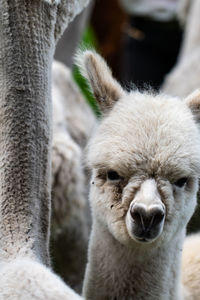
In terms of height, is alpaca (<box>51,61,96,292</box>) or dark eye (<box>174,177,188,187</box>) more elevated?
dark eye (<box>174,177,188,187</box>)

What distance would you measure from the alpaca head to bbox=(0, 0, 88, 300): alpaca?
0.21 metres

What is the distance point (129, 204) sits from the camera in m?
2.64

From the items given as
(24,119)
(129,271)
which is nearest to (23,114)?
(24,119)

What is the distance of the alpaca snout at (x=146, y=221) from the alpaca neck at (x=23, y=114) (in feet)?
1.19

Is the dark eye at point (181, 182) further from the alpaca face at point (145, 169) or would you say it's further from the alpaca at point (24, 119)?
the alpaca at point (24, 119)

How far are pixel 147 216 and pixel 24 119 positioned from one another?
561mm

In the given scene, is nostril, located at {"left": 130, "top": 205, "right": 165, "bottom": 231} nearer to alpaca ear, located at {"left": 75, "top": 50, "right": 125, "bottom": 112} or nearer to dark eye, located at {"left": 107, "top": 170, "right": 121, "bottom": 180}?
dark eye, located at {"left": 107, "top": 170, "right": 121, "bottom": 180}

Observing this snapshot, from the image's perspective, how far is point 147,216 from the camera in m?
2.50

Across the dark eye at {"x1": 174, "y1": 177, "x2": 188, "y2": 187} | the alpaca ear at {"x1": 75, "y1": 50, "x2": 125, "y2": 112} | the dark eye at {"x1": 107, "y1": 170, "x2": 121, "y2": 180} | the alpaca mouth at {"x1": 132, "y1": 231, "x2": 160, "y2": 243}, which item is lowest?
the alpaca mouth at {"x1": 132, "y1": 231, "x2": 160, "y2": 243}

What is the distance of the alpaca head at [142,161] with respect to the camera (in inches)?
102

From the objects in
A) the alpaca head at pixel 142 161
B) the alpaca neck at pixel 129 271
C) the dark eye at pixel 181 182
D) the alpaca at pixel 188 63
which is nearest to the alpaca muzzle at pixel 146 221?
the alpaca head at pixel 142 161

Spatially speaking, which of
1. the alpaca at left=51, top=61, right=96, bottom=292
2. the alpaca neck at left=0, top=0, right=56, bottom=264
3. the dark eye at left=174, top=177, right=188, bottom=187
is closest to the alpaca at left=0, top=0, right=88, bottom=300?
the alpaca neck at left=0, top=0, right=56, bottom=264

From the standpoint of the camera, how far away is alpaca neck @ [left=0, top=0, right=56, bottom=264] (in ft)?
8.75

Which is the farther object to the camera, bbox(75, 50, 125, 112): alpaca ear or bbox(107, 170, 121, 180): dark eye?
bbox(75, 50, 125, 112): alpaca ear
